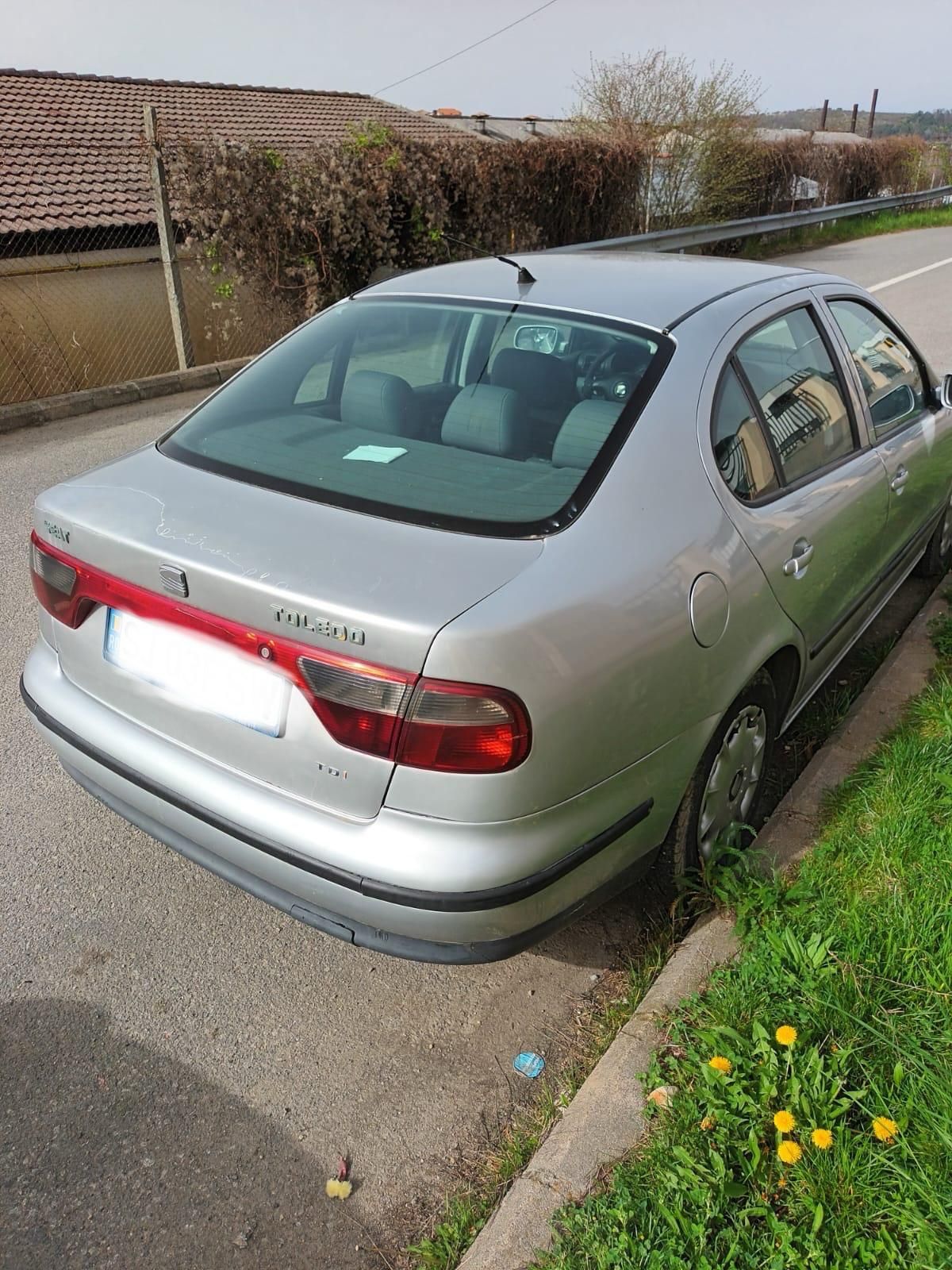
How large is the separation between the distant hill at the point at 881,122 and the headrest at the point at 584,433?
20.4 m

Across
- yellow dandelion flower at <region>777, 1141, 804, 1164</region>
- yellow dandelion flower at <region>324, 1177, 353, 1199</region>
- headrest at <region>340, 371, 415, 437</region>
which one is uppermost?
headrest at <region>340, 371, 415, 437</region>

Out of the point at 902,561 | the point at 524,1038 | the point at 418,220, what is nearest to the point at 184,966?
the point at 524,1038

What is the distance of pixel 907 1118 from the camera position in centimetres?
197

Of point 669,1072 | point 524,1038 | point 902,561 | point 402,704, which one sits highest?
point 402,704

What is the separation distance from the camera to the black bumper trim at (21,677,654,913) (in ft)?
6.57

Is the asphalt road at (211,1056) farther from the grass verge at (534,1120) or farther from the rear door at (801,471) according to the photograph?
the rear door at (801,471)

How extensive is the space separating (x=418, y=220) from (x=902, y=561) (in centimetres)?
961

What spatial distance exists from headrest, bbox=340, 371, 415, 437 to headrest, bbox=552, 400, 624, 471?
1.47ft

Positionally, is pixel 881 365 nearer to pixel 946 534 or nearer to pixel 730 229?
pixel 946 534

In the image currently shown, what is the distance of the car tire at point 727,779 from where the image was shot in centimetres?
260

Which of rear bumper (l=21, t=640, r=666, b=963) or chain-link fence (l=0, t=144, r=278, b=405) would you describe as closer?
rear bumper (l=21, t=640, r=666, b=963)

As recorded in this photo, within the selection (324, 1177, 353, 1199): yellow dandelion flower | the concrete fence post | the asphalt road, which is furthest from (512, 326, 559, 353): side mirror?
the concrete fence post

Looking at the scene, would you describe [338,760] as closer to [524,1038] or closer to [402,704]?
[402,704]

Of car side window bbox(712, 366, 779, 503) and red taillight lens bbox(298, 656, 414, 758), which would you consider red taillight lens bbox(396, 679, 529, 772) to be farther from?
car side window bbox(712, 366, 779, 503)
